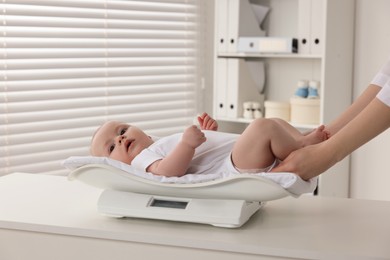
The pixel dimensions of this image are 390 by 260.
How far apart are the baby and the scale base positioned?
7cm

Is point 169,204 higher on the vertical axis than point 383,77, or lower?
lower

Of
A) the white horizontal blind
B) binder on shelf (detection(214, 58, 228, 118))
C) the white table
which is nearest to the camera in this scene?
the white table

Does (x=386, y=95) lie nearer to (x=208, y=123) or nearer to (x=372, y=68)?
(x=208, y=123)

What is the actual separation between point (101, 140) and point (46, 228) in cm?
32

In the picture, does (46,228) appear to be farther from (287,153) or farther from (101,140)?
(287,153)

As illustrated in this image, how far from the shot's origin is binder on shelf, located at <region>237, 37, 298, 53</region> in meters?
3.12

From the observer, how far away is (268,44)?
3184 millimetres

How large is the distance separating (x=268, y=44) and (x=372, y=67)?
47cm

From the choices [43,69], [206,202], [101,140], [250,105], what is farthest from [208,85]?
[206,202]

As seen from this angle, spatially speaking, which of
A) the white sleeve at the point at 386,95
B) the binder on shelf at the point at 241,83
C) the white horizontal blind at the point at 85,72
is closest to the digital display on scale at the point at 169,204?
the white sleeve at the point at 386,95

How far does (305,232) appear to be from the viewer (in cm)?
135

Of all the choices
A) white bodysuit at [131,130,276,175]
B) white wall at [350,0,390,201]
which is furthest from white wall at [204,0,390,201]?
white bodysuit at [131,130,276,175]

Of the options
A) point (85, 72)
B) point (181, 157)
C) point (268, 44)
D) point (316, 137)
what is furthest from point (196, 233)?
point (268, 44)

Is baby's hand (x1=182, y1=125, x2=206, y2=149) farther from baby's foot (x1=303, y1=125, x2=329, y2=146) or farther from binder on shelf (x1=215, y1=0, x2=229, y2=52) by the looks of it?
binder on shelf (x1=215, y1=0, x2=229, y2=52)
